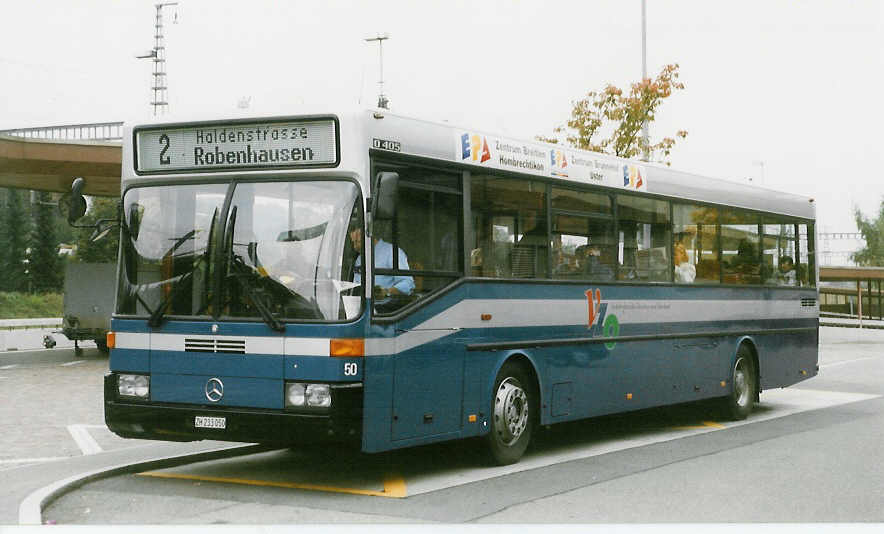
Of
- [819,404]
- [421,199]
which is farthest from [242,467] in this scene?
[819,404]

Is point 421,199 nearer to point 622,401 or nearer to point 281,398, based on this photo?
point 281,398

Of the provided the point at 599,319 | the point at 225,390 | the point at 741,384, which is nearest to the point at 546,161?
the point at 599,319

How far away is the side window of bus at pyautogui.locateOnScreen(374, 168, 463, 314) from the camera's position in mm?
9531

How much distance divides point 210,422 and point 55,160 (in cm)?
2455

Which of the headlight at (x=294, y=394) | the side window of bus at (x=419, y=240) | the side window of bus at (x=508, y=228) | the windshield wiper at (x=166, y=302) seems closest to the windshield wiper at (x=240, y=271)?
the windshield wiper at (x=166, y=302)

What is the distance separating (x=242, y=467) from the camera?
10898mm

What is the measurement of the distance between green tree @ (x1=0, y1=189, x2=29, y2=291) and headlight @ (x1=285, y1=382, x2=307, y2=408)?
2716 inches

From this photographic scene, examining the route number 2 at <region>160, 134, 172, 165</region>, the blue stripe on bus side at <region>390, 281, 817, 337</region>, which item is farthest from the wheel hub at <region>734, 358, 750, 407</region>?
the route number 2 at <region>160, 134, 172, 165</region>

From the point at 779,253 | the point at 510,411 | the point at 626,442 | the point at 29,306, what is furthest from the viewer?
the point at 29,306

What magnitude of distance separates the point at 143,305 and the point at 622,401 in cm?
594

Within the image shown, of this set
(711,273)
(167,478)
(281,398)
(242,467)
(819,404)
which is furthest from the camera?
(819,404)

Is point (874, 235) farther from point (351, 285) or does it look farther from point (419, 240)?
point (351, 285)

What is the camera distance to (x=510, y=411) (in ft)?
36.4

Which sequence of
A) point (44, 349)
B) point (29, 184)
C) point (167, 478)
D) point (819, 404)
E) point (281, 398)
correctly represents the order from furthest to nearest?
point (44, 349) < point (29, 184) < point (819, 404) < point (167, 478) < point (281, 398)
